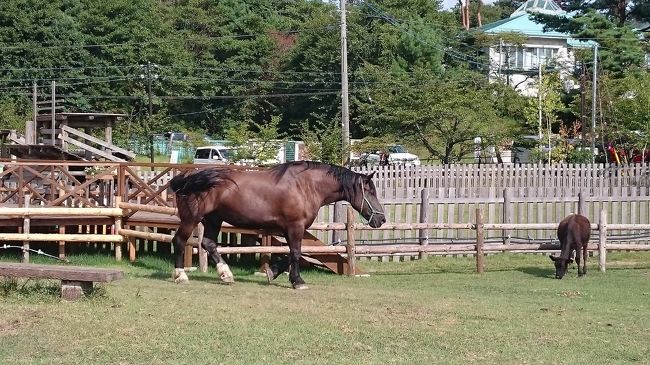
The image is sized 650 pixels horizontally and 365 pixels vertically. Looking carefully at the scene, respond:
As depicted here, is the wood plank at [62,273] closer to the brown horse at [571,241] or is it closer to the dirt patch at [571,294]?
the dirt patch at [571,294]

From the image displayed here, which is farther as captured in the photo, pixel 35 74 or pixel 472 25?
pixel 472 25

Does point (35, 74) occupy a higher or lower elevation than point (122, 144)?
higher

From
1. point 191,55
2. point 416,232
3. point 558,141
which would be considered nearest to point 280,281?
point 416,232

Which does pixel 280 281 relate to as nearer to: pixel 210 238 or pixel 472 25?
pixel 210 238

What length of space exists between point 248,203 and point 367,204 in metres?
1.91

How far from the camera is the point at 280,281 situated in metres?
14.5

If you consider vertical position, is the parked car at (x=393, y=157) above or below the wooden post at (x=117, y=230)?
above

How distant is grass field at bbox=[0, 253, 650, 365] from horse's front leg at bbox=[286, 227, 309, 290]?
0.28m

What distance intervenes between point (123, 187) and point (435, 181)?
9.17 m

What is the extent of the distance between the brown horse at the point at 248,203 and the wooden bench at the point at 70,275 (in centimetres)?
308

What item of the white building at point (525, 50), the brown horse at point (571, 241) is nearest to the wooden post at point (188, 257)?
the brown horse at point (571, 241)

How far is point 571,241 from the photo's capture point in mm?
16156

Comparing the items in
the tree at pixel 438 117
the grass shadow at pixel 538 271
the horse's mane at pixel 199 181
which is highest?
the tree at pixel 438 117

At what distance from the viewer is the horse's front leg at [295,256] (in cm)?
1325
